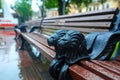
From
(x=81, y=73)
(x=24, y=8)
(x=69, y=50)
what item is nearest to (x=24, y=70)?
(x=69, y=50)

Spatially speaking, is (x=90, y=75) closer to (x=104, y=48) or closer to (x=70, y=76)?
(x=70, y=76)

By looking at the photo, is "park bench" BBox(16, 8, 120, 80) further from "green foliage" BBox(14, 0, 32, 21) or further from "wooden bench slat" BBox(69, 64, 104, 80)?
"green foliage" BBox(14, 0, 32, 21)

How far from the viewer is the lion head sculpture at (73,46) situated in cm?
182

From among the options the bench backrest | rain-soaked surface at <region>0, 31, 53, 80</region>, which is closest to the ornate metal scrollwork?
the bench backrest

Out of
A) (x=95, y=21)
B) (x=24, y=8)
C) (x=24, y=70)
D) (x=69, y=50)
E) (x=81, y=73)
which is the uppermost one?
(x=24, y=8)

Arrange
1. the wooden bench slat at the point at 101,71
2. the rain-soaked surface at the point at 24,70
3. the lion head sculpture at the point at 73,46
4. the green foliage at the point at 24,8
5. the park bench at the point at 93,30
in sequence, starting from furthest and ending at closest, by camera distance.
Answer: the green foliage at the point at 24,8 < the rain-soaked surface at the point at 24,70 < the lion head sculpture at the point at 73,46 < the park bench at the point at 93,30 < the wooden bench slat at the point at 101,71

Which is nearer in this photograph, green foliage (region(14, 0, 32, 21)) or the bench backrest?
the bench backrest

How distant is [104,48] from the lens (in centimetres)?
213

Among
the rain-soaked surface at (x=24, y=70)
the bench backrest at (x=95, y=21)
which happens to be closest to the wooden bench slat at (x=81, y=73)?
the bench backrest at (x=95, y=21)

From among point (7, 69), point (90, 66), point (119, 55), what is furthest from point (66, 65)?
point (7, 69)

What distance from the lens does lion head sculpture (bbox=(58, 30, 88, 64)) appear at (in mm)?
1815

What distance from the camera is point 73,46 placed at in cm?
183

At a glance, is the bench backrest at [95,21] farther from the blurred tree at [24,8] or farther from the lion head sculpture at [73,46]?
the blurred tree at [24,8]

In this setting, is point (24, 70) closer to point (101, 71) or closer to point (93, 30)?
point (93, 30)
